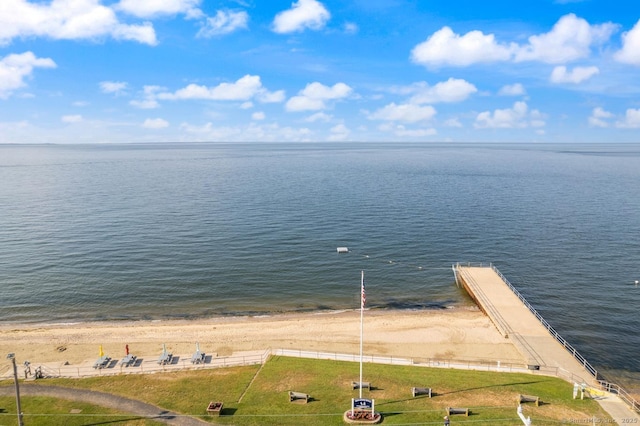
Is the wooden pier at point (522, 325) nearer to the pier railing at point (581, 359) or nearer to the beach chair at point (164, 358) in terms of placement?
the pier railing at point (581, 359)

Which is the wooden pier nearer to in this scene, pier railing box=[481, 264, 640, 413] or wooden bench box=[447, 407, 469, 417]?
pier railing box=[481, 264, 640, 413]

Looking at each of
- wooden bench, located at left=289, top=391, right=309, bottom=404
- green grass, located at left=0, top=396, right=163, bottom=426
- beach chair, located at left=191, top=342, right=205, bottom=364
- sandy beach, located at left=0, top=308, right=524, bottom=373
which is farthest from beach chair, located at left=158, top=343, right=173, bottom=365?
wooden bench, located at left=289, top=391, right=309, bottom=404

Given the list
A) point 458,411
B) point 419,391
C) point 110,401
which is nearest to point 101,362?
point 110,401

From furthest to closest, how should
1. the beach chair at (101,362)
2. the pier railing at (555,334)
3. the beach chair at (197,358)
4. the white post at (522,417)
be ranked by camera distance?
1. the pier railing at (555,334)
2. the beach chair at (197,358)
3. the beach chair at (101,362)
4. the white post at (522,417)

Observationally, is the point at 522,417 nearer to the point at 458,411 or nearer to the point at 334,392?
the point at 458,411

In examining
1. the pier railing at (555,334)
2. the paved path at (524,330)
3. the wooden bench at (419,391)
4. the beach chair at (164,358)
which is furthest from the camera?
the pier railing at (555,334)

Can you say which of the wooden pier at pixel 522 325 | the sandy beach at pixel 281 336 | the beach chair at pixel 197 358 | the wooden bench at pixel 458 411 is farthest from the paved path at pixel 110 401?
the wooden pier at pixel 522 325

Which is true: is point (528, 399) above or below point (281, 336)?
above
